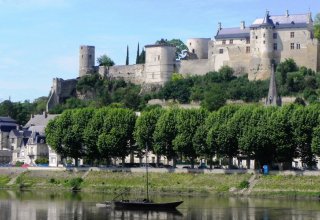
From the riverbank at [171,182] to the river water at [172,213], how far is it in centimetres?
321

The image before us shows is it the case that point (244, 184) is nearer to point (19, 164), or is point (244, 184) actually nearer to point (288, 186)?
point (288, 186)

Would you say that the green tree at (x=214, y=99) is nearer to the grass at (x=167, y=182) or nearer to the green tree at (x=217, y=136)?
the green tree at (x=217, y=136)

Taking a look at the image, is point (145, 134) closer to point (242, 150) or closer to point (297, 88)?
point (242, 150)

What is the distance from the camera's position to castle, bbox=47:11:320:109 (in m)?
130

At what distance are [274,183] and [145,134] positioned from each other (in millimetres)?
15612

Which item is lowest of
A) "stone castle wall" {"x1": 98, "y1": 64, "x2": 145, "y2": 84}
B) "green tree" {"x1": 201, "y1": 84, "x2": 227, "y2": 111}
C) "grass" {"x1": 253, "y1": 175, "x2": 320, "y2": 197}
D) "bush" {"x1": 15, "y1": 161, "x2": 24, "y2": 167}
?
"grass" {"x1": 253, "y1": 175, "x2": 320, "y2": 197}

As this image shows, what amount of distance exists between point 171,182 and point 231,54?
2090 inches

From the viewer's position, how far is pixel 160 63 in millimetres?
142750

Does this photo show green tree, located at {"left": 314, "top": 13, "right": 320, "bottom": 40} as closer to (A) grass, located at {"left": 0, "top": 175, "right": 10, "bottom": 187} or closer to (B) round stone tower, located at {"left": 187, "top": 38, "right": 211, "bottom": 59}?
(B) round stone tower, located at {"left": 187, "top": 38, "right": 211, "bottom": 59}

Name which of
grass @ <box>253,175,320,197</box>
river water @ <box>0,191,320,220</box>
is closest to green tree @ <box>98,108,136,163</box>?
river water @ <box>0,191,320,220</box>

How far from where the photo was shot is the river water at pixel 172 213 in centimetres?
6519

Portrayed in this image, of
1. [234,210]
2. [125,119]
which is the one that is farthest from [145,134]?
[234,210]

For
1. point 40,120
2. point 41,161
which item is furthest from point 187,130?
point 40,120

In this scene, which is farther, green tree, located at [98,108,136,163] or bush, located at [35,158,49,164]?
bush, located at [35,158,49,164]
